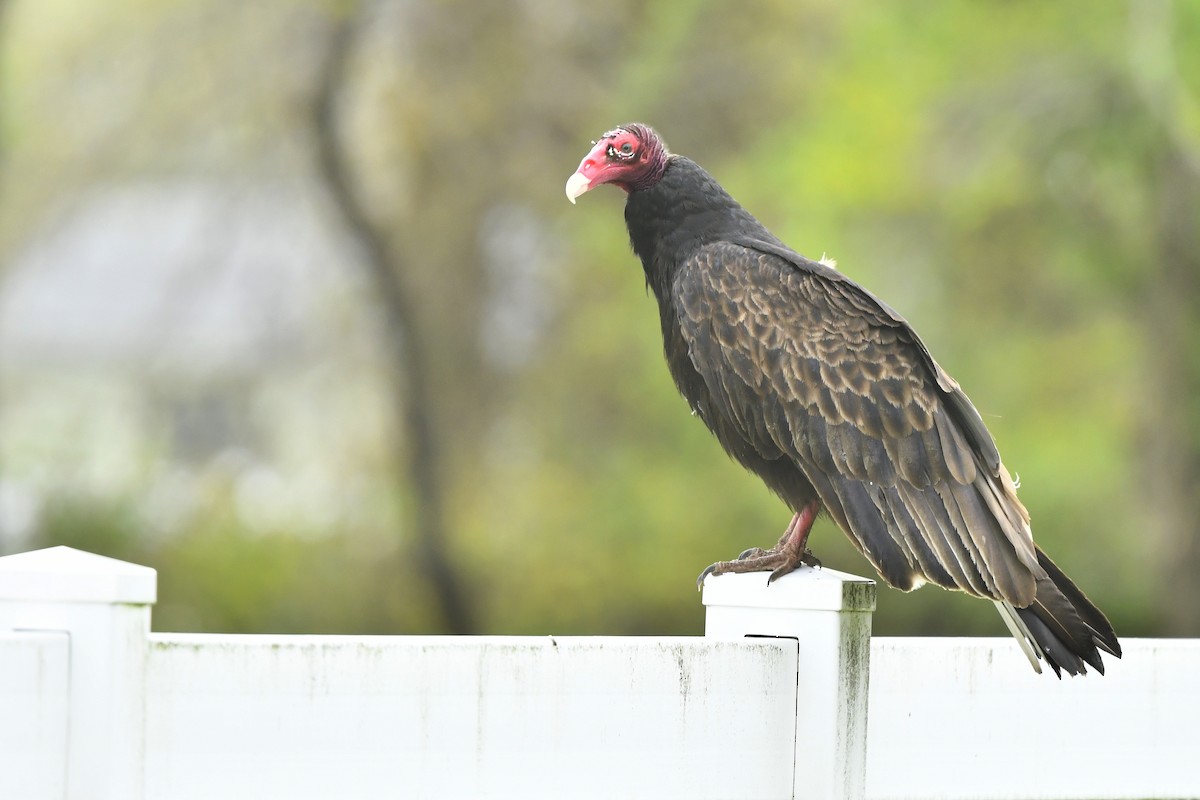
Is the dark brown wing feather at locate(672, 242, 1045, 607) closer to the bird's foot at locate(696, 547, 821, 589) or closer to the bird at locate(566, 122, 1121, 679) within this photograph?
the bird at locate(566, 122, 1121, 679)

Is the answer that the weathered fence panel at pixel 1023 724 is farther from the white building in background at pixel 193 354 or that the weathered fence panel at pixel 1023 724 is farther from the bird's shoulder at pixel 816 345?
the white building in background at pixel 193 354

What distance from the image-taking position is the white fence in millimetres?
1687

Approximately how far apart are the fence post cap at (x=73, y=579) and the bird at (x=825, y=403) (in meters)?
1.42

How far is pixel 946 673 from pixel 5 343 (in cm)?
966

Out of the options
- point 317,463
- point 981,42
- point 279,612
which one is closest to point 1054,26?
point 981,42

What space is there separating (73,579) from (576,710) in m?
0.67

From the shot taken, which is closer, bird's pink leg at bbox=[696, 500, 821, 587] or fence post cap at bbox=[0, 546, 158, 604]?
fence post cap at bbox=[0, 546, 158, 604]

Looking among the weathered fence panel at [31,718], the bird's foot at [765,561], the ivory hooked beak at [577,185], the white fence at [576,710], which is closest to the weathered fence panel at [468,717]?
the white fence at [576,710]

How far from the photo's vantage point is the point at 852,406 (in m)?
Result: 3.04

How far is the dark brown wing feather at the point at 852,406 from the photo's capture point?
2846 millimetres

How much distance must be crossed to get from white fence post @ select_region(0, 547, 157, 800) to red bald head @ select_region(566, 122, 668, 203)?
201cm

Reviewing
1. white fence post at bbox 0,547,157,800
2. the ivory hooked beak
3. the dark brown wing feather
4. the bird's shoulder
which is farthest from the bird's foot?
white fence post at bbox 0,547,157,800

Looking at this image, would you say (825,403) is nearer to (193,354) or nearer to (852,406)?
(852,406)

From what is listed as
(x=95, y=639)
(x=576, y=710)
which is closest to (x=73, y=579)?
(x=95, y=639)
